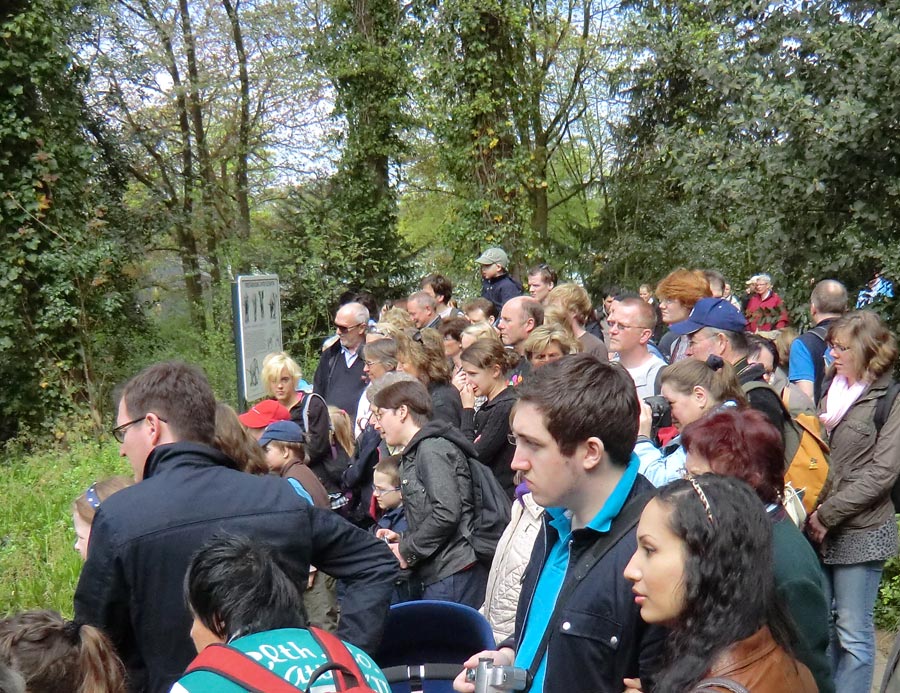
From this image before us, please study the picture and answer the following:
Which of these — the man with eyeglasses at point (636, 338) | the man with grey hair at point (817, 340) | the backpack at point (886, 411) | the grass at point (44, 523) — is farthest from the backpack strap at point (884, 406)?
the grass at point (44, 523)

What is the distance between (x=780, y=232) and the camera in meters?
8.21

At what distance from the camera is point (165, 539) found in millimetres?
2637

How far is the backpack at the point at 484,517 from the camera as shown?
180 inches

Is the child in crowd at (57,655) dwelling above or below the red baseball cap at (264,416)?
below

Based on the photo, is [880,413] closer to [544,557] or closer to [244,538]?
[544,557]

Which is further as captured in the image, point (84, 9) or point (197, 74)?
point (197, 74)

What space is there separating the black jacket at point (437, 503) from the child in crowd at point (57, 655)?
83.7 inches

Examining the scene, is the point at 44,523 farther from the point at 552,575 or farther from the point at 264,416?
the point at 552,575

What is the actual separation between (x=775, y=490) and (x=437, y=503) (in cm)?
195

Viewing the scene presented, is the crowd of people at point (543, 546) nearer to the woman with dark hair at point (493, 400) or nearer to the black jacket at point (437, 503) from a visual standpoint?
the black jacket at point (437, 503)

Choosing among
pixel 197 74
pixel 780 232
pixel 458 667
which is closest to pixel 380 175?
pixel 197 74

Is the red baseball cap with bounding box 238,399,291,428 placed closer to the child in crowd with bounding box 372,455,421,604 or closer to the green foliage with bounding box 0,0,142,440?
the child in crowd with bounding box 372,455,421,604

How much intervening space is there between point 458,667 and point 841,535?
8.56 ft

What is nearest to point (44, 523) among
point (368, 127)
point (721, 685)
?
point (721, 685)
